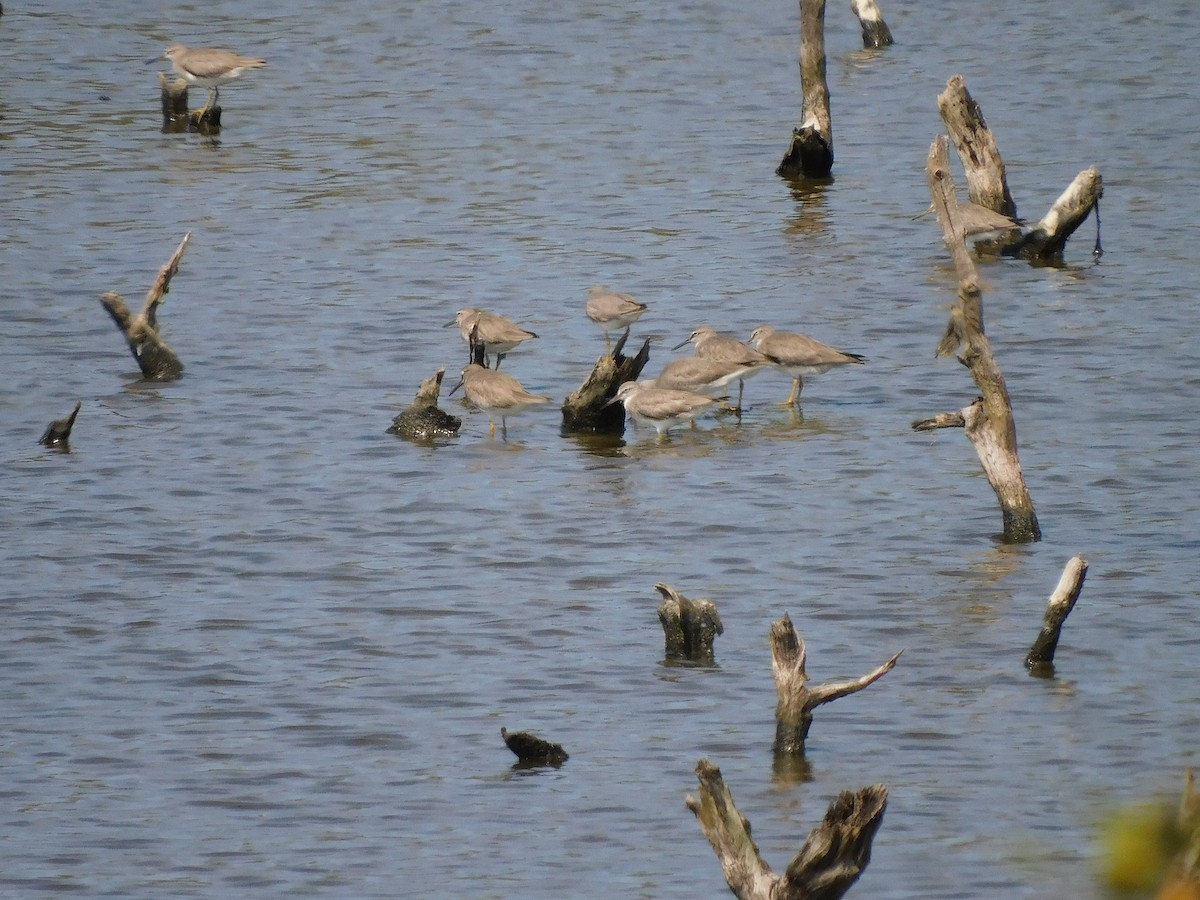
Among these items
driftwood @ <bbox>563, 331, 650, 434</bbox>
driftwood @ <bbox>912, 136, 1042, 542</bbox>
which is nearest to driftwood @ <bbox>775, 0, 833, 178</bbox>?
driftwood @ <bbox>563, 331, 650, 434</bbox>

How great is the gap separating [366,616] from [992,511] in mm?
4533

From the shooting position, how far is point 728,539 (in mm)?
12617

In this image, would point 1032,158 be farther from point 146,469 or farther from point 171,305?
point 146,469

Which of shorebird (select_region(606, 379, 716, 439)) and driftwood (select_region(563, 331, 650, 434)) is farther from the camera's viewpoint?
driftwood (select_region(563, 331, 650, 434))

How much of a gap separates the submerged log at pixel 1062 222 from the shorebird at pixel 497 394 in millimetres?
7684

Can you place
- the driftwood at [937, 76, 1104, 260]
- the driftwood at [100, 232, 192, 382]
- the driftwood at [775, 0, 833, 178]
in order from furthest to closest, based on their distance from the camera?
the driftwood at [775, 0, 833, 178]
the driftwood at [937, 76, 1104, 260]
the driftwood at [100, 232, 192, 382]

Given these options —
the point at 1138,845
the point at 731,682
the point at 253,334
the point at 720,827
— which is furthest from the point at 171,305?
the point at 1138,845

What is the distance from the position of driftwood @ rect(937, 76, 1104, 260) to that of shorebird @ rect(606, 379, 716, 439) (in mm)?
6555

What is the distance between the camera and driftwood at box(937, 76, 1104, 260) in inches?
779

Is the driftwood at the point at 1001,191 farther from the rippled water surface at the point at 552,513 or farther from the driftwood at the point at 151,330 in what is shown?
the driftwood at the point at 151,330

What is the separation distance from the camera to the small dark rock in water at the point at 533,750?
353 inches

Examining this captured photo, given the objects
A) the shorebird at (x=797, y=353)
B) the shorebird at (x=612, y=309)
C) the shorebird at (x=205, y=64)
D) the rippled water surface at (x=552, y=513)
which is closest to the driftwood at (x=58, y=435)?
the rippled water surface at (x=552, y=513)

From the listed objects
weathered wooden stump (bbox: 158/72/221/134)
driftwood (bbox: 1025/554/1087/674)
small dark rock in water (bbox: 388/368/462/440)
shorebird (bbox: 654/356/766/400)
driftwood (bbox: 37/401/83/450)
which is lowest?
weathered wooden stump (bbox: 158/72/221/134)

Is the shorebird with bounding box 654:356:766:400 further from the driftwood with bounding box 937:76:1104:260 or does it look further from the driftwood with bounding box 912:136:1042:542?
the driftwood with bounding box 937:76:1104:260
